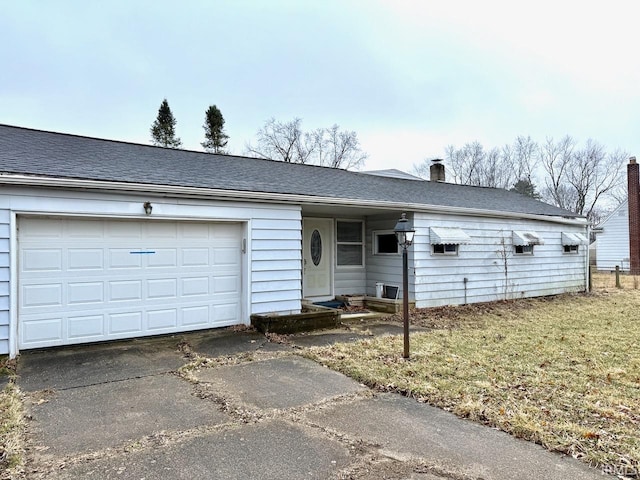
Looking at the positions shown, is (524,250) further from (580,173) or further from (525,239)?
(580,173)

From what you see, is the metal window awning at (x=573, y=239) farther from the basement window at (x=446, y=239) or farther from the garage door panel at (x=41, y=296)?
the garage door panel at (x=41, y=296)

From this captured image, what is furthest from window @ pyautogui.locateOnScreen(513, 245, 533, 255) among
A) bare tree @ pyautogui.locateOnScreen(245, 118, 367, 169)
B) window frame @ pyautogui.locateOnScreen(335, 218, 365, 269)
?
bare tree @ pyautogui.locateOnScreen(245, 118, 367, 169)

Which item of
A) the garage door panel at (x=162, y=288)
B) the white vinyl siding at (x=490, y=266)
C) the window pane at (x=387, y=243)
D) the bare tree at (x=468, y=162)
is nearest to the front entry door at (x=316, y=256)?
the window pane at (x=387, y=243)

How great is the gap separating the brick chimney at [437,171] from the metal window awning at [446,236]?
6270mm

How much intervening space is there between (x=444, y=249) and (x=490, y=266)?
1.89 meters

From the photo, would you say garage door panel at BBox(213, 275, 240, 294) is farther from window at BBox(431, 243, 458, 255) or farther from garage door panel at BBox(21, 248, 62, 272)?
window at BBox(431, 243, 458, 255)

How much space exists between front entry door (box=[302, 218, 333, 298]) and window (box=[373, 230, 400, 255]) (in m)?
1.20

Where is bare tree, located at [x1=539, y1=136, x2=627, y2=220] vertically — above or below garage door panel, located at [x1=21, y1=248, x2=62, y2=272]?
above

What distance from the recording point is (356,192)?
9703mm

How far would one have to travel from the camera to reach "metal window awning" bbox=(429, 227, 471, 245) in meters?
9.87

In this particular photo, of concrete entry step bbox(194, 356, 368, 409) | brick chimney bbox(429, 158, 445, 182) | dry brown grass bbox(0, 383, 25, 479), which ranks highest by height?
brick chimney bbox(429, 158, 445, 182)

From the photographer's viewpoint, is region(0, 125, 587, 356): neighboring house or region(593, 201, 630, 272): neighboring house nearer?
region(0, 125, 587, 356): neighboring house

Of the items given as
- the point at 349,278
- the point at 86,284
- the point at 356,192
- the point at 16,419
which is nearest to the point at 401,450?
the point at 16,419

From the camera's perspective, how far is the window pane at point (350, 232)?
432 inches
